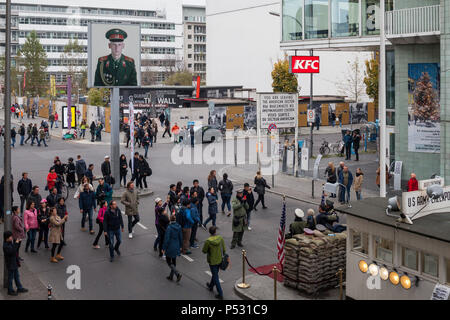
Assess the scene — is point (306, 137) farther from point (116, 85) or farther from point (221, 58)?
point (221, 58)

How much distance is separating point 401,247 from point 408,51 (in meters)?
16.1

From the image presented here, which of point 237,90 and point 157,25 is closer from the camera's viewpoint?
point 237,90

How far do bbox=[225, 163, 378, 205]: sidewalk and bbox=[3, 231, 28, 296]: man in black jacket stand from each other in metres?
12.3

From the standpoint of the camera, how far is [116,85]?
23.1 meters

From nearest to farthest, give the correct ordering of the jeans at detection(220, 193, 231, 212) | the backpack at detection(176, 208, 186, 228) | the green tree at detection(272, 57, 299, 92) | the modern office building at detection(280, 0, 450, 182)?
1. the backpack at detection(176, 208, 186, 228)
2. the jeans at detection(220, 193, 231, 212)
3. the modern office building at detection(280, 0, 450, 182)
4. the green tree at detection(272, 57, 299, 92)

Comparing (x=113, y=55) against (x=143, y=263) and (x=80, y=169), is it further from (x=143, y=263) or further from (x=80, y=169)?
(x=143, y=263)

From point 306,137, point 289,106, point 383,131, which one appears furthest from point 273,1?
point 383,131

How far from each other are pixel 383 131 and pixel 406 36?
8975 mm

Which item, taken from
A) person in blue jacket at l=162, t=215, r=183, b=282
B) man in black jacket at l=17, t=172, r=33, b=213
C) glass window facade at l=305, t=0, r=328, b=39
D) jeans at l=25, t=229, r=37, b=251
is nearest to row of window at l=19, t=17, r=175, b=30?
glass window facade at l=305, t=0, r=328, b=39

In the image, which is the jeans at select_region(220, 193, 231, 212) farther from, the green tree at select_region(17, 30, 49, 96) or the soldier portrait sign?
the green tree at select_region(17, 30, 49, 96)

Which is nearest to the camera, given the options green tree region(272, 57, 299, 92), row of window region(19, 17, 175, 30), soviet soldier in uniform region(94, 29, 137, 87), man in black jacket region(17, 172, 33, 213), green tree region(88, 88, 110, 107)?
man in black jacket region(17, 172, 33, 213)

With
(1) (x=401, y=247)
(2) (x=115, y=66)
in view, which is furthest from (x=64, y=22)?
(1) (x=401, y=247)

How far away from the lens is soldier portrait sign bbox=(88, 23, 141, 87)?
74.8 ft

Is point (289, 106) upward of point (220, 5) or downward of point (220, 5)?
downward
